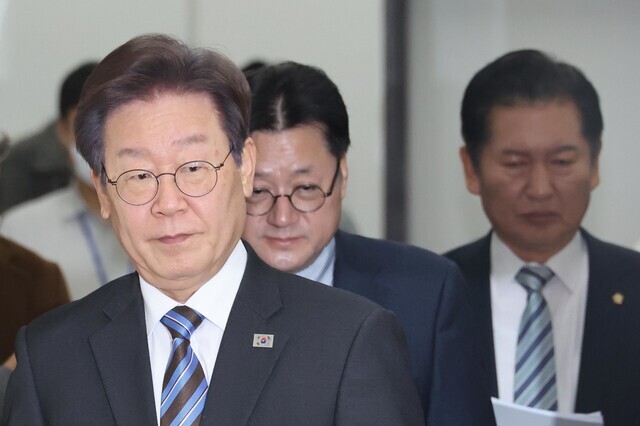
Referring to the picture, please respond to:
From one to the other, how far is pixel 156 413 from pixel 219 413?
107 mm

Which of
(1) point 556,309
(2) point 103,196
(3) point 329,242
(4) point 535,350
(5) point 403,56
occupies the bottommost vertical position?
(4) point 535,350

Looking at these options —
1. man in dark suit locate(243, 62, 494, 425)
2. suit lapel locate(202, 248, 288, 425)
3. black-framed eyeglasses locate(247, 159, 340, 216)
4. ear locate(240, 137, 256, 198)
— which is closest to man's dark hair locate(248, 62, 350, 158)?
man in dark suit locate(243, 62, 494, 425)

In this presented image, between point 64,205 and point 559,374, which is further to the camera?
point 64,205

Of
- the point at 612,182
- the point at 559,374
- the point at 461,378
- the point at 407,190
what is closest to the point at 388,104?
the point at 407,190

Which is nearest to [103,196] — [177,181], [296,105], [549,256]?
[177,181]

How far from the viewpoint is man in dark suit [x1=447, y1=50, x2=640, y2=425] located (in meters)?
3.27

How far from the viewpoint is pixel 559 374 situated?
330cm

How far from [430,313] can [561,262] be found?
925mm

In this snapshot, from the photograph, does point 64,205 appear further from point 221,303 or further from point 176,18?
point 221,303

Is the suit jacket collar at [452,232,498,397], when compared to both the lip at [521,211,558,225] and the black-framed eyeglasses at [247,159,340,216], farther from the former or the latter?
the black-framed eyeglasses at [247,159,340,216]

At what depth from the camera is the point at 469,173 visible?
11.4 ft

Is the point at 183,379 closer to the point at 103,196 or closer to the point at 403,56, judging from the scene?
the point at 103,196

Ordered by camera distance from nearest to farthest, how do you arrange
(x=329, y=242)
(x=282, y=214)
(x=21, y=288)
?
(x=282, y=214)
(x=329, y=242)
(x=21, y=288)

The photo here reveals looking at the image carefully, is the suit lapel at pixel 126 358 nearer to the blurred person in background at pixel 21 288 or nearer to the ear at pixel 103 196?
the ear at pixel 103 196
